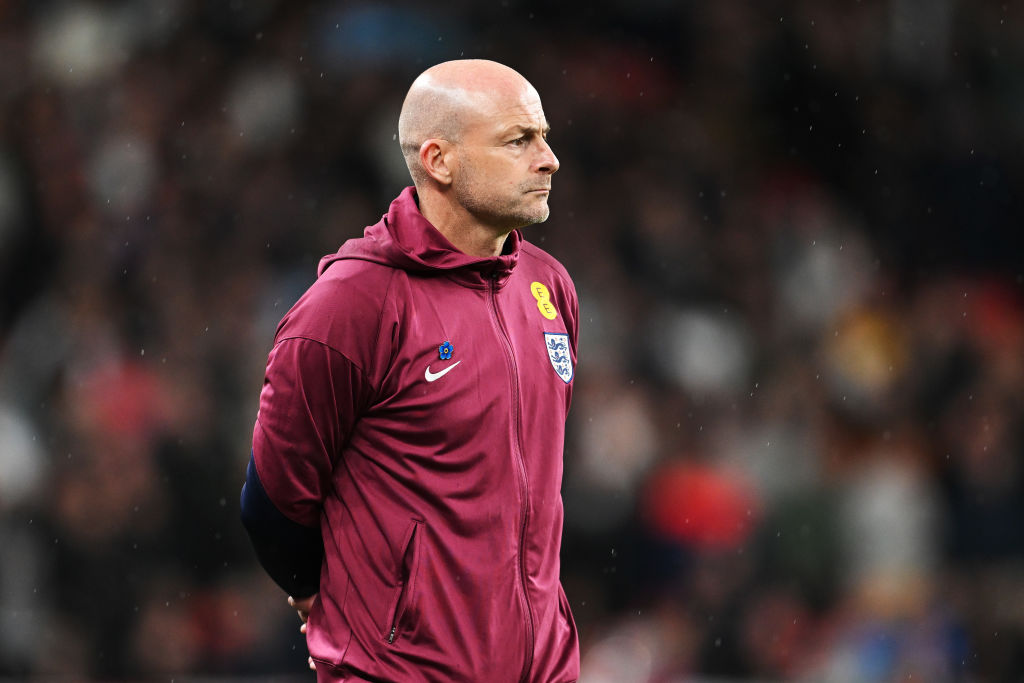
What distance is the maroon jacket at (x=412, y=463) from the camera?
3043mm

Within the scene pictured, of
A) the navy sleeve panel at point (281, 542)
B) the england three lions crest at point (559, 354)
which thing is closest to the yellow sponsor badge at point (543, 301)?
the england three lions crest at point (559, 354)

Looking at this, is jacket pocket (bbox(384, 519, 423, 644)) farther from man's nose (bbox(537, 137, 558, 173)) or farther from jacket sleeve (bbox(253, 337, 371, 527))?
man's nose (bbox(537, 137, 558, 173))

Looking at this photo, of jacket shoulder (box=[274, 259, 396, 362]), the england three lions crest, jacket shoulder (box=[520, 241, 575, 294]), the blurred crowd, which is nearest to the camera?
jacket shoulder (box=[274, 259, 396, 362])

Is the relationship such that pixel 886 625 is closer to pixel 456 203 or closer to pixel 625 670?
pixel 625 670

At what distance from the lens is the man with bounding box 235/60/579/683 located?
10.00 ft

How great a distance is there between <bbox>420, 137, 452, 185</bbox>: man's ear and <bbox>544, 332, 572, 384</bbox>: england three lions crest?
415mm

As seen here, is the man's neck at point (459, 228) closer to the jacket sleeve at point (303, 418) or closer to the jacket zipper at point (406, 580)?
the jacket sleeve at point (303, 418)

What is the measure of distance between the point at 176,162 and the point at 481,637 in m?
6.21

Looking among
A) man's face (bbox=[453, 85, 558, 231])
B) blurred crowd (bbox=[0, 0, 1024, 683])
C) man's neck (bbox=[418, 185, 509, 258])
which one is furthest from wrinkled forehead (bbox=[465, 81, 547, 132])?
blurred crowd (bbox=[0, 0, 1024, 683])

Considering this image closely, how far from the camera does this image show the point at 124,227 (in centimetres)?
852

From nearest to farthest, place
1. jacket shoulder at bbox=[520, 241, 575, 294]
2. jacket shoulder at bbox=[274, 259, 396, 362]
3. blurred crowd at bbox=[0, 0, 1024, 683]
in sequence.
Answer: jacket shoulder at bbox=[274, 259, 396, 362] < jacket shoulder at bbox=[520, 241, 575, 294] < blurred crowd at bbox=[0, 0, 1024, 683]

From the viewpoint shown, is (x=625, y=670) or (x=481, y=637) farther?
(x=625, y=670)

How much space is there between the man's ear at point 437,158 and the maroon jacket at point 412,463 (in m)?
0.09

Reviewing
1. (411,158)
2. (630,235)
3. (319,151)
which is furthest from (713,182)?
(411,158)
